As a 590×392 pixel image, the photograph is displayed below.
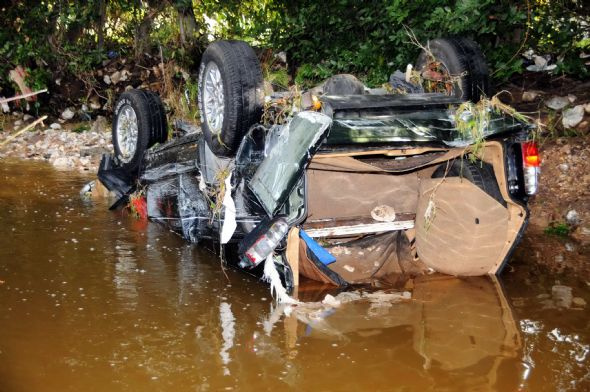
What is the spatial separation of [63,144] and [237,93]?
757 cm

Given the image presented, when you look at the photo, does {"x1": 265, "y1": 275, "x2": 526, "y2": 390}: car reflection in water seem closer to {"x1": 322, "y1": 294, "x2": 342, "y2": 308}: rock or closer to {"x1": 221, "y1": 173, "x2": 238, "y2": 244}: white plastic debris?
{"x1": 322, "y1": 294, "x2": 342, "y2": 308}: rock

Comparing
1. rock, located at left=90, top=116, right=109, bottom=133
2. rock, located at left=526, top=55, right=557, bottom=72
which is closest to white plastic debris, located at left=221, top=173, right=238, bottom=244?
rock, located at left=526, top=55, right=557, bottom=72

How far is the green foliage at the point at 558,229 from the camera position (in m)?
6.45

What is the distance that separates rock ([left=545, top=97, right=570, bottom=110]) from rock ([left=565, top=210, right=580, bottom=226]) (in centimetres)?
178

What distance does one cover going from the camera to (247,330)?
4.17 m

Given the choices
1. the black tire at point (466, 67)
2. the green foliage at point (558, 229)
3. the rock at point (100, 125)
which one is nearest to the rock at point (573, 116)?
the green foliage at point (558, 229)

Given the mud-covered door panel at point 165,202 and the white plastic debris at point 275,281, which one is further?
the mud-covered door panel at point 165,202

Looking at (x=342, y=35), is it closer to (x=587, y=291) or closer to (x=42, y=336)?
(x=587, y=291)

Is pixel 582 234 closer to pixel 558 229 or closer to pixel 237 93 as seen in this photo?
pixel 558 229

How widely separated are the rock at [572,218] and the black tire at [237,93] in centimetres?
360

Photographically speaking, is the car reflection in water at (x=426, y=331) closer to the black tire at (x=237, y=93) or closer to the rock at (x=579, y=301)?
the rock at (x=579, y=301)

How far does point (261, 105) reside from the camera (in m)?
4.75

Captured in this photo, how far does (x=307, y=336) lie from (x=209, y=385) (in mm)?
865

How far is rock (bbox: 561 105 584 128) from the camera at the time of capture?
749 cm
